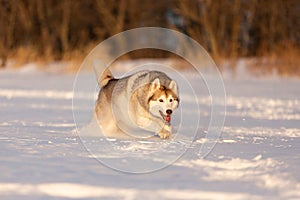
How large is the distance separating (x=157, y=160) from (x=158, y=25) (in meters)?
22.0

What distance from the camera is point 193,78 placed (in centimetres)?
1830

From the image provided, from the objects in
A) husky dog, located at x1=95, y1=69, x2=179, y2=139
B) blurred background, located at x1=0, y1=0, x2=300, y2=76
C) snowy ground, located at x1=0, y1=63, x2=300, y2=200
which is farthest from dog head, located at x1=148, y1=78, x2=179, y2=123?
blurred background, located at x1=0, y1=0, x2=300, y2=76

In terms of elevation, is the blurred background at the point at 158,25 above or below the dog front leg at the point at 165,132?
above

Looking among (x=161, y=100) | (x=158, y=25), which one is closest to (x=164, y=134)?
(x=161, y=100)

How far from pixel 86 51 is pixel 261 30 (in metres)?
6.53

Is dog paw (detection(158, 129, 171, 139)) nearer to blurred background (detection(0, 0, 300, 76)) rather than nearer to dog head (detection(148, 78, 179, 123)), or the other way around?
dog head (detection(148, 78, 179, 123))

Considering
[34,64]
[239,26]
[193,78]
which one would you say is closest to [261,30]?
[239,26]

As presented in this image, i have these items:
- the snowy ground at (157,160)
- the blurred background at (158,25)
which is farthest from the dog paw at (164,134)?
the blurred background at (158,25)

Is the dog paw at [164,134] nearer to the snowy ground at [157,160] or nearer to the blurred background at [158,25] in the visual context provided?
the snowy ground at [157,160]

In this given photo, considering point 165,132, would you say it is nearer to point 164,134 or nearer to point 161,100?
point 164,134

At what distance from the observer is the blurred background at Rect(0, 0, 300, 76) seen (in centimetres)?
2070

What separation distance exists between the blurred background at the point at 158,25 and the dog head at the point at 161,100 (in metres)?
12.2

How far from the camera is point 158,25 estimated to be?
2681 centimetres

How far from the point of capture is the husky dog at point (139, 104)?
21.2ft
